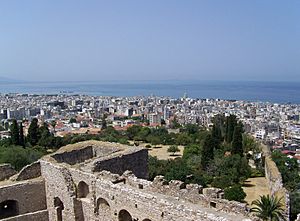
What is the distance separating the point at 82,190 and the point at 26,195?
260 cm

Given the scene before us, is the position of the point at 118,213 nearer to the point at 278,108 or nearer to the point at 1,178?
the point at 1,178

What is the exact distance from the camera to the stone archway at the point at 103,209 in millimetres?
13219

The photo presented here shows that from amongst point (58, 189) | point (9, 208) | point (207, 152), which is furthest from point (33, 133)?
point (58, 189)

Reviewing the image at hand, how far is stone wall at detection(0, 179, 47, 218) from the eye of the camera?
15203 millimetres

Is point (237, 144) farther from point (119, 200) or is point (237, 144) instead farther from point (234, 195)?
point (119, 200)

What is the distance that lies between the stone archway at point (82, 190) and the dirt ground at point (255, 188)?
18189 mm

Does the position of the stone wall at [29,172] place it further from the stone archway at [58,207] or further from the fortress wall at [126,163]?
the fortress wall at [126,163]

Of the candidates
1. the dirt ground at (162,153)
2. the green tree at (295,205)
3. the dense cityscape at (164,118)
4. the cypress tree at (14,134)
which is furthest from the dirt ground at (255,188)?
the dense cityscape at (164,118)

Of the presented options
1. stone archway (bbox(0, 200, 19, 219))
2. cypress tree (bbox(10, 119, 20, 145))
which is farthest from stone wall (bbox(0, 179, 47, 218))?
cypress tree (bbox(10, 119, 20, 145))

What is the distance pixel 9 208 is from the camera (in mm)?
16047

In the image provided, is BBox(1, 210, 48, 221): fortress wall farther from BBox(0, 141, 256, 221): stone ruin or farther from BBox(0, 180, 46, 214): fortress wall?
BBox(0, 180, 46, 214): fortress wall

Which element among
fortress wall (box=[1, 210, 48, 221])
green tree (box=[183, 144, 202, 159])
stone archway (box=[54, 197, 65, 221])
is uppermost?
stone archway (box=[54, 197, 65, 221])

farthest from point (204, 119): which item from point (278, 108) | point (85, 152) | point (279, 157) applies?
point (85, 152)

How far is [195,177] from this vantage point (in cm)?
3247
